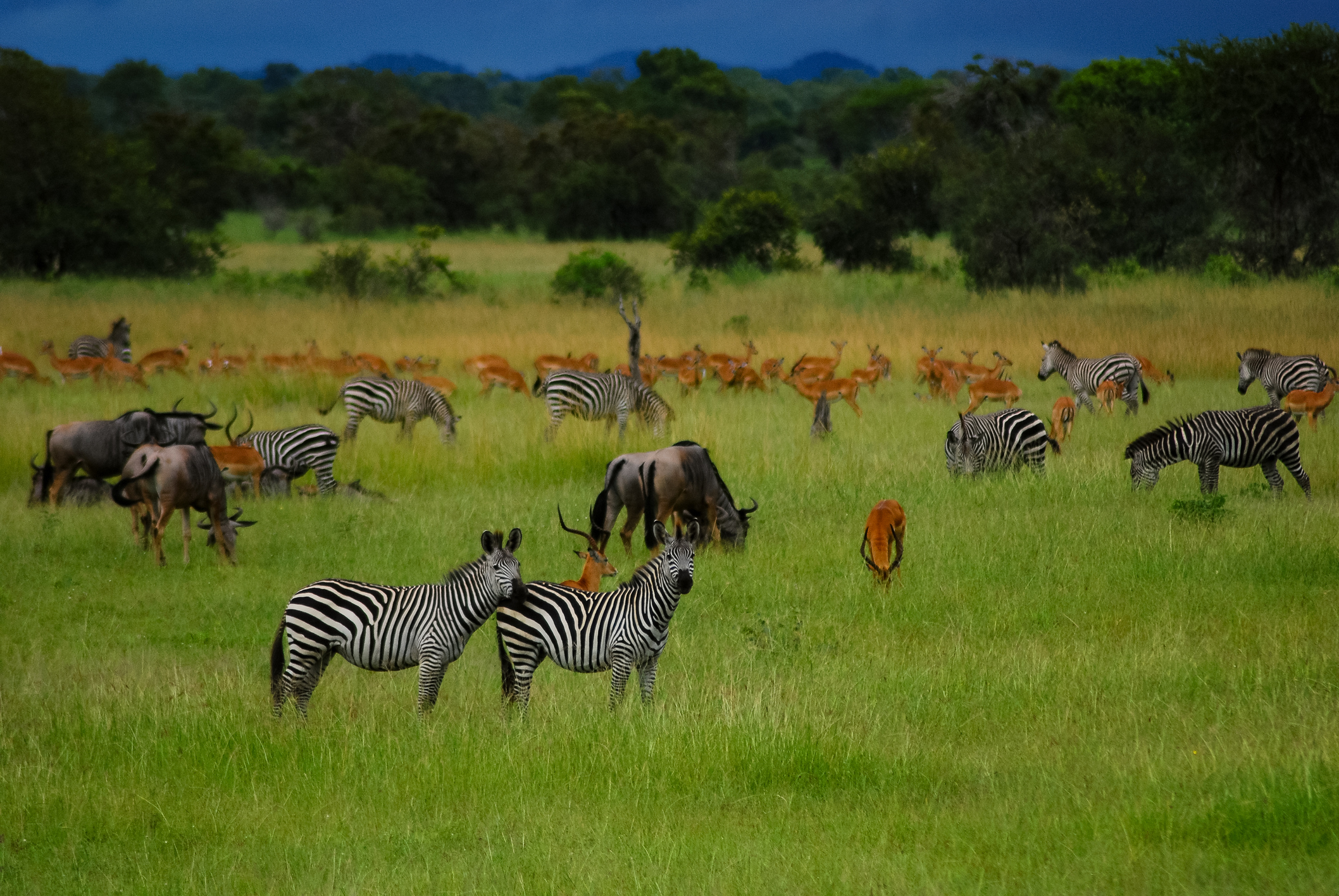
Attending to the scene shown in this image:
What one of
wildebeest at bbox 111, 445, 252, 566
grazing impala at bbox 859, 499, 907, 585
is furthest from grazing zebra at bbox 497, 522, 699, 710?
wildebeest at bbox 111, 445, 252, 566

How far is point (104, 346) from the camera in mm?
24891

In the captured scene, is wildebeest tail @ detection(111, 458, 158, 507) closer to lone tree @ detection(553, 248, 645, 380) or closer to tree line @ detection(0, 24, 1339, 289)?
lone tree @ detection(553, 248, 645, 380)

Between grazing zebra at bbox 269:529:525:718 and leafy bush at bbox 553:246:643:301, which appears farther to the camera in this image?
leafy bush at bbox 553:246:643:301

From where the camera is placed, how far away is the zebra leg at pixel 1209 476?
1283 centimetres

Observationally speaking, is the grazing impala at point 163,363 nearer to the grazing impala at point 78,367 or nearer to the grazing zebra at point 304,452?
the grazing impala at point 78,367

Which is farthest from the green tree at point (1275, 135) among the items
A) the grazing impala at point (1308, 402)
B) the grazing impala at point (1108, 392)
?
the grazing impala at point (1308, 402)

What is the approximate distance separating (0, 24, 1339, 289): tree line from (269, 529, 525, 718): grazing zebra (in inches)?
1079

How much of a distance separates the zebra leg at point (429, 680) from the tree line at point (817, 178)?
27600mm

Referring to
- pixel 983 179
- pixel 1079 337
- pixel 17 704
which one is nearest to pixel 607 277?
pixel 983 179

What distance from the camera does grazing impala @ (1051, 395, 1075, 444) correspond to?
16141mm

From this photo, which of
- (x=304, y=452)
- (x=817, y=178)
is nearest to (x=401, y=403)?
(x=304, y=452)

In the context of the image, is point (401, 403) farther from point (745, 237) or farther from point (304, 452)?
point (745, 237)

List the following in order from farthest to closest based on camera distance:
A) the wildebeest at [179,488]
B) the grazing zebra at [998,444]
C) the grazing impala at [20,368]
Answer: the grazing impala at [20,368]
the grazing zebra at [998,444]
the wildebeest at [179,488]

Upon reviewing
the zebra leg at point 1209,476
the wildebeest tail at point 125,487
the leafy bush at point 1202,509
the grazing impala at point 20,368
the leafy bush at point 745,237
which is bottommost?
the wildebeest tail at point 125,487
